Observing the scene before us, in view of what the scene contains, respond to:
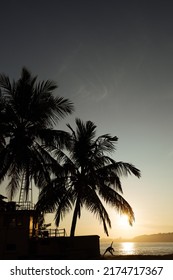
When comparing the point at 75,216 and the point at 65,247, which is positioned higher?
the point at 75,216

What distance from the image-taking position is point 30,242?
2031 centimetres

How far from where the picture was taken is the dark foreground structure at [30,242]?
1909 cm

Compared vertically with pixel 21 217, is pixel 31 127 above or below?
above

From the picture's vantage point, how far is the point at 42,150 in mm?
19672

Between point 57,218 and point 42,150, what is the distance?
4169 mm

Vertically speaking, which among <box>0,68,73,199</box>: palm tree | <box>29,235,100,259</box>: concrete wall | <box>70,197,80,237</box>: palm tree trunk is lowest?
<box>29,235,100,259</box>: concrete wall

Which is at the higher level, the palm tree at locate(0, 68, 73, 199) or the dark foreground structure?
the palm tree at locate(0, 68, 73, 199)

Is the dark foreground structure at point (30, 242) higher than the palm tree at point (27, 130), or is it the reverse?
the palm tree at point (27, 130)

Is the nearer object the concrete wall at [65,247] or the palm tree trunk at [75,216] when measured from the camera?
the concrete wall at [65,247]

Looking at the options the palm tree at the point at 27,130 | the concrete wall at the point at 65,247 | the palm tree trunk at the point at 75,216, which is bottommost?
the concrete wall at the point at 65,247

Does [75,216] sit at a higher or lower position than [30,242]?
higher

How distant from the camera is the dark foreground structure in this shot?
19.1 meters
